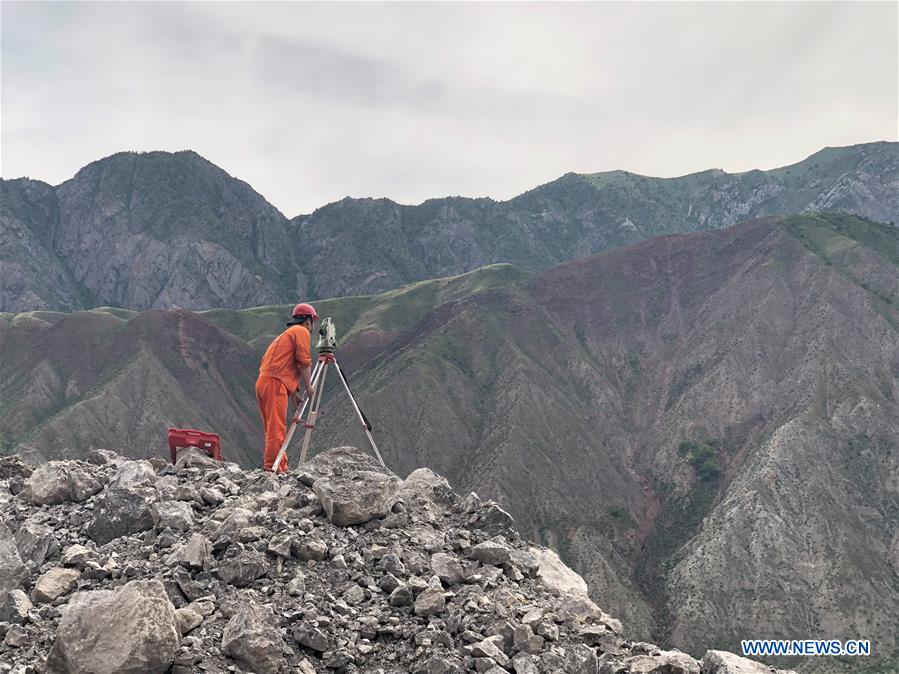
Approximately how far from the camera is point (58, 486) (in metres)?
8.45

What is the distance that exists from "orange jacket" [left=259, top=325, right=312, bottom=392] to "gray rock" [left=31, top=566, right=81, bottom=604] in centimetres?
406

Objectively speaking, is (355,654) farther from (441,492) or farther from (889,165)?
(889,165)

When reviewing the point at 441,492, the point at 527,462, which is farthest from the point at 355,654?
the point at 527,462

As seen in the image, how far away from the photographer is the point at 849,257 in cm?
7988

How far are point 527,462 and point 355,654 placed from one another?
5757cm

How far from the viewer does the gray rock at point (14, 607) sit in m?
6.00

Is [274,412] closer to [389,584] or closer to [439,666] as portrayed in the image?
[389,584]

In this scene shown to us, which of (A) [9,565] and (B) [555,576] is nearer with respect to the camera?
(A) [9,565]

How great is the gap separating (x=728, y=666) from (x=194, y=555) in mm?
4782

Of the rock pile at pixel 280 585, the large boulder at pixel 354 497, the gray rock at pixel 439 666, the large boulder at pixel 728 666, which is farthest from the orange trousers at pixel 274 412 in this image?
the large boulder at pixel 728 666

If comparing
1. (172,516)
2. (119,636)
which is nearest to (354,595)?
(119,636)

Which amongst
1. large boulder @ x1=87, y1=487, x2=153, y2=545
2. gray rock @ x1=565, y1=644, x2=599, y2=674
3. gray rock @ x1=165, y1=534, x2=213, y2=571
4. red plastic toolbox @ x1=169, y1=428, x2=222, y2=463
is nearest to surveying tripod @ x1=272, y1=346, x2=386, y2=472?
red plastic toolbox @ x1=169, y1=428, x2=222, y2=463

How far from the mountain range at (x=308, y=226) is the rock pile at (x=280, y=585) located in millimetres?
150245

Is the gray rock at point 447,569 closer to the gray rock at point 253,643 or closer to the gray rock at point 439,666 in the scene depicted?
the gray rock at point 439,666
